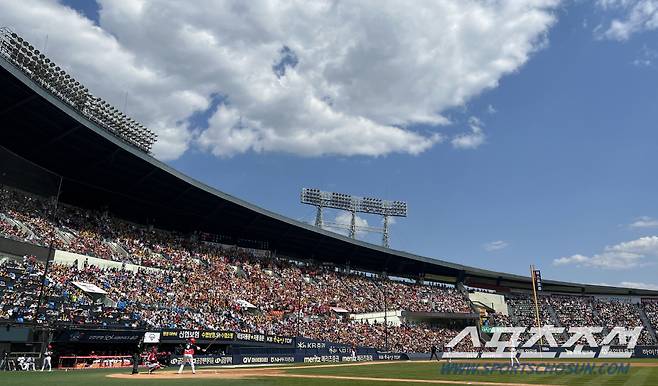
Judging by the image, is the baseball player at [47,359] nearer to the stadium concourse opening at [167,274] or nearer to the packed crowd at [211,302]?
the stadium concourse opening at [167,274]

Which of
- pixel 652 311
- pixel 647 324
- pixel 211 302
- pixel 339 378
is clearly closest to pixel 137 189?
pixel 211 302

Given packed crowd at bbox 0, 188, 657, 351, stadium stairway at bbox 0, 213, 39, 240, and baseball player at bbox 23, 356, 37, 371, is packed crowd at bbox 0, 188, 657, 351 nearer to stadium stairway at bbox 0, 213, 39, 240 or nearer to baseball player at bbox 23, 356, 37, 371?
stadium stairway at bbox 0, 213, 39, 240

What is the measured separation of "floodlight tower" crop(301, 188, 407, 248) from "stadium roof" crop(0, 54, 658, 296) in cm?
908

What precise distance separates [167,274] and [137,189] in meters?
9.91

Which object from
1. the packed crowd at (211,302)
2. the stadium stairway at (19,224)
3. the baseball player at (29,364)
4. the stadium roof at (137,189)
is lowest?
the baseball player at (29,364)

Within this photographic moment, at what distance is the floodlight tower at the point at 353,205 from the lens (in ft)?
276

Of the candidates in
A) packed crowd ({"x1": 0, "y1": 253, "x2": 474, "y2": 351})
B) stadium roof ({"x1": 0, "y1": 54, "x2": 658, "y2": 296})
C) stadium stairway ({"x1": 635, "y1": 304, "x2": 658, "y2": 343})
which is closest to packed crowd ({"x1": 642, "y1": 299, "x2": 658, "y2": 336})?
stadium stairway ({"x1": 635, "y1": 304, "x2": 658, "y2": 343})

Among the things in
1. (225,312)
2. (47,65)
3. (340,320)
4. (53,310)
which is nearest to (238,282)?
(225,312)

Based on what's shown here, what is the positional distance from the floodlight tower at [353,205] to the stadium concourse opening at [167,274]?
9195 millimetres

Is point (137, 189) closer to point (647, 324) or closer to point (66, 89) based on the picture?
point (66, 89)

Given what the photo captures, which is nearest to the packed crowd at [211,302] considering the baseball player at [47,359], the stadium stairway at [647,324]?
the baseball player at [47,359]

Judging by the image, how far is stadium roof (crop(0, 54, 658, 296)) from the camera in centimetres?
3953

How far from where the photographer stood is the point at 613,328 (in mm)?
72188

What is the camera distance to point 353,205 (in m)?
87.4
